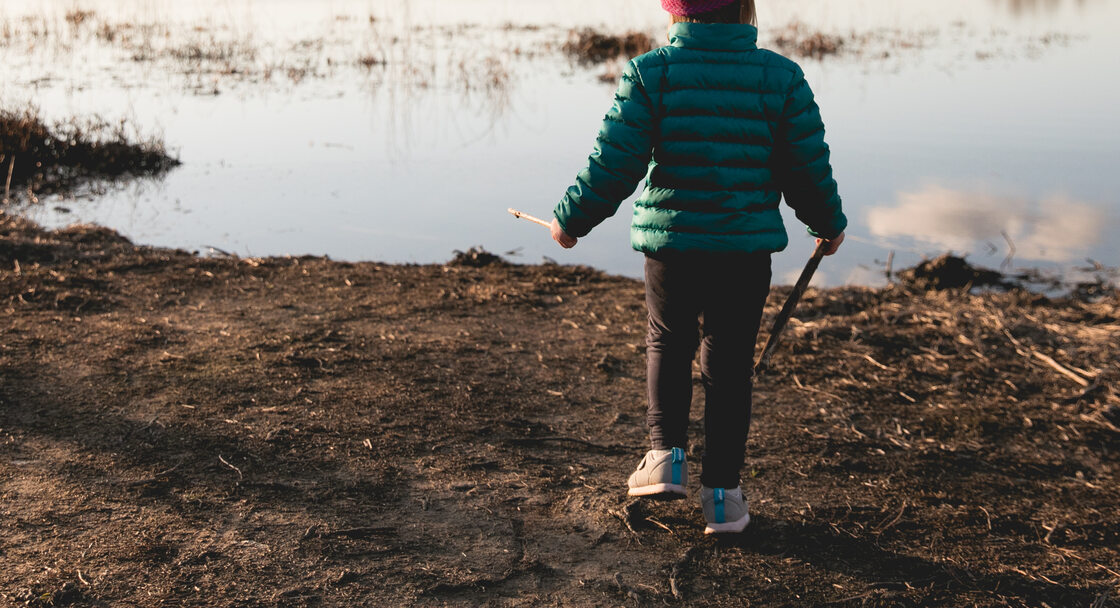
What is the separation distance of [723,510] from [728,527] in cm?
6

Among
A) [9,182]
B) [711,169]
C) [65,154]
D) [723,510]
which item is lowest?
[723,510]

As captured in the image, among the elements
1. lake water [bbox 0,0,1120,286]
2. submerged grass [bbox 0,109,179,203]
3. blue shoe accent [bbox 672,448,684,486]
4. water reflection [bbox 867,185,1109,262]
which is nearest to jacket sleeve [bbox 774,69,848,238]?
blue shoe accent [bbox 672,448,684,486]

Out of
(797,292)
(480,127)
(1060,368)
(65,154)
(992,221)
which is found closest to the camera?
(797,292)

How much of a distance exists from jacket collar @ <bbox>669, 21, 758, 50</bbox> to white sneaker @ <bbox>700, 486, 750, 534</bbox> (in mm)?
1276

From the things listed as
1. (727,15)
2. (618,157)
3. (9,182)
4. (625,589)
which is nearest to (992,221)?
(727,15)

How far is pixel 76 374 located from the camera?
4.26 metres

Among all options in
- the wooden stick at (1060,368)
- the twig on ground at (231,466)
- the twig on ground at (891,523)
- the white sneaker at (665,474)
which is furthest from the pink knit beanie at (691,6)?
the wooden stick at (1060,368)

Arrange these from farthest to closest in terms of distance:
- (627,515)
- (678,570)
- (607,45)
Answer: (607,45), (627,515), (678,570)

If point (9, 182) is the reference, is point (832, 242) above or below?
above

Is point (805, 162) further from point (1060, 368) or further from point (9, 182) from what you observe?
point (9, 182)

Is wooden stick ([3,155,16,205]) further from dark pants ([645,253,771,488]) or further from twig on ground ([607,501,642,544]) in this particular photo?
dark pants ([645,253,771,488])

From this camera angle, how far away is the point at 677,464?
317 centimetres

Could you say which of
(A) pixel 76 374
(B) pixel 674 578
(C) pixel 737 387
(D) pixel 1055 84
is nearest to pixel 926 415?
(C) pixel 737 387

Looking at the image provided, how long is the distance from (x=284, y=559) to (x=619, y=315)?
276cm
